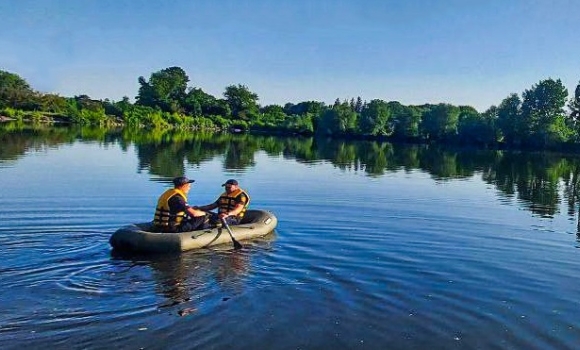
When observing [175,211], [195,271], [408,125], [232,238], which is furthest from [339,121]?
[195,271]

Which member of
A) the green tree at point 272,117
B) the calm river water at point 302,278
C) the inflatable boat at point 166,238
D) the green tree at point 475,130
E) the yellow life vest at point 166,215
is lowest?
the calm river water at point 302,278

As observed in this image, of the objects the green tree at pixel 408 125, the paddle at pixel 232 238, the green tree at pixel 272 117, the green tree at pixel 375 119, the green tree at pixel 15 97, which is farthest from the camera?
the green tree at pixel 272 117

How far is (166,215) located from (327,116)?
9984 cm

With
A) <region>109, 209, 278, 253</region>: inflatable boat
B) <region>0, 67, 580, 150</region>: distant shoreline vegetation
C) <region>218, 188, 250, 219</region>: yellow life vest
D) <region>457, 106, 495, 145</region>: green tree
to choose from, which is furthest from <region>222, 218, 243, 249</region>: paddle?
<region>457, 106, 495, 145</region>: green tree

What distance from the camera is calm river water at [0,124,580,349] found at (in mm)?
7312

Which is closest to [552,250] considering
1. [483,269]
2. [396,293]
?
[483,269]

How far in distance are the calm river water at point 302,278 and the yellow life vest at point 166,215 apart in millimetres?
909

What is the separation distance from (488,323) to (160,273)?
5463 mm

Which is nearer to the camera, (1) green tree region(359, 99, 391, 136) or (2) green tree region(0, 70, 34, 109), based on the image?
(2) green tree region(0, 70, 34, 109)

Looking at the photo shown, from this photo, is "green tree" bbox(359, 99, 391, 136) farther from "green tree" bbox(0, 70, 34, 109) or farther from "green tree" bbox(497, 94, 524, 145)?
"green tree" bbox(0, 70, 34, 109)

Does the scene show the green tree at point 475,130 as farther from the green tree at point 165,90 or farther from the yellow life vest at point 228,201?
the yellow life vest at point 228,201

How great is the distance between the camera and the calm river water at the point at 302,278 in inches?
288

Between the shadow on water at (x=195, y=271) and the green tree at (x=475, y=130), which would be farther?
the green tree at (x=475, y=130)

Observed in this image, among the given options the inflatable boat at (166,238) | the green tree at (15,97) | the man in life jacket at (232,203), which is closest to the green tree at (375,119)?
the green tree at (15,97)
